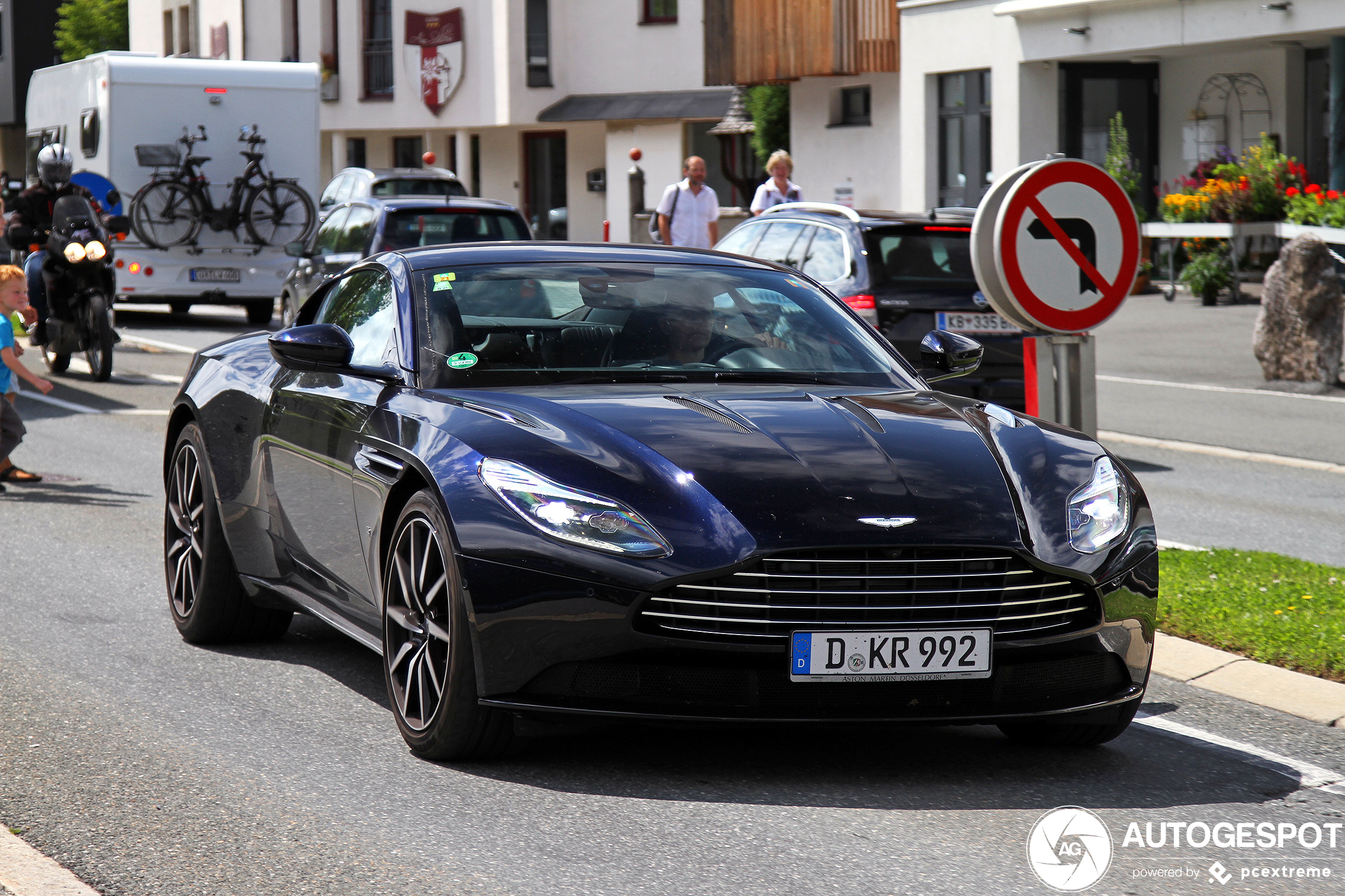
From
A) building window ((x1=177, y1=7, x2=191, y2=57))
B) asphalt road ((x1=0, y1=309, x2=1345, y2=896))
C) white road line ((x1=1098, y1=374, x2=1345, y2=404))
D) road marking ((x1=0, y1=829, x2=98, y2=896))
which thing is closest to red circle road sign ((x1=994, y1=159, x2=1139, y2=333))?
asphalt road ((x1=0, y1=309, x2=1345, y2=896))

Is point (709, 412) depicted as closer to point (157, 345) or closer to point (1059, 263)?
point (1059, 263)

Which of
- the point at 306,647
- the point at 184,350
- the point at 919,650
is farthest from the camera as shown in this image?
the point at 184,350

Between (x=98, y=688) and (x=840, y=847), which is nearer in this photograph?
(x=840, y=847)

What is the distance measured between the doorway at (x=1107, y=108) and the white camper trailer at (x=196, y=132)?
11.2 meters

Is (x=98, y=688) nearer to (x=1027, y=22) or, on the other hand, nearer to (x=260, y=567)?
Result: (x=260, y=567)

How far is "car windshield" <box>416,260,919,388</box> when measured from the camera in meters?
6.00

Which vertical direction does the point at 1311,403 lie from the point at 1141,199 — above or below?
below

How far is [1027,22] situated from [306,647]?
23243 millimetres

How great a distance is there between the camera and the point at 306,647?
7051 millimetres

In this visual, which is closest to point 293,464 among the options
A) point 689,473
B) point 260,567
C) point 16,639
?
point 260,567

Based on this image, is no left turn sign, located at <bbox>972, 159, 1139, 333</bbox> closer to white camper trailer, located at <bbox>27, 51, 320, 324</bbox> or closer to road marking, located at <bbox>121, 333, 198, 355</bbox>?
road marking, located at <bbox>121, 333, 198, 355</bbox>

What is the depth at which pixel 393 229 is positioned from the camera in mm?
18250

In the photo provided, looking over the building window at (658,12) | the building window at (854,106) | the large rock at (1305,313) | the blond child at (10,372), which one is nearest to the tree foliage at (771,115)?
the building window at (854,106)

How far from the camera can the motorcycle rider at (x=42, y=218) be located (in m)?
17.3
